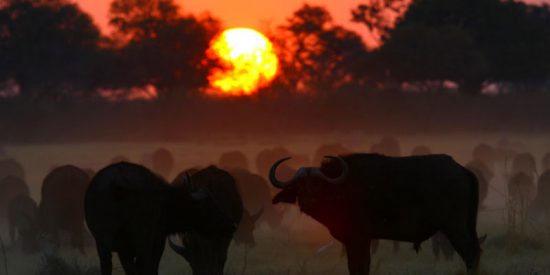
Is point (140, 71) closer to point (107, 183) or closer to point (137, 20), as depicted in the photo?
point (137, 20)

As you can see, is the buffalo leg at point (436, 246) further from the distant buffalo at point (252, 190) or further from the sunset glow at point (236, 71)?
the sunset glow at point (236, 71)

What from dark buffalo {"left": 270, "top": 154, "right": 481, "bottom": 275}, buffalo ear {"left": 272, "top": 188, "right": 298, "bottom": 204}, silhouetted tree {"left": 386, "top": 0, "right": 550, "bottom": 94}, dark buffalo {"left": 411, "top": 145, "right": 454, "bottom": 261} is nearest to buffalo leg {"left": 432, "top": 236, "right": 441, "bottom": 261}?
dark buffalo {"left": 411, "top": 145, "right": 454, "bottom": 261}

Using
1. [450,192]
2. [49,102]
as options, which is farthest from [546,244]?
[49,102]

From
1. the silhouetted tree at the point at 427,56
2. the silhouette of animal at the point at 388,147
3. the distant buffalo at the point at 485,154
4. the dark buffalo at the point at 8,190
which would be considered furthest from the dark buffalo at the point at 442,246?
the silhouetted tree at the point at 427,56

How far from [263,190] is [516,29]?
41.8 m

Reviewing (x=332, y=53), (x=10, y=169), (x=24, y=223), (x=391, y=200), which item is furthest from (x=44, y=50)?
(x=391, y=200)

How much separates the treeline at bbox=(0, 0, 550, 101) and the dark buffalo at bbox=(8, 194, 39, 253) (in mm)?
39067

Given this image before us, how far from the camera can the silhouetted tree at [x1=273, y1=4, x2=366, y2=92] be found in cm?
6694

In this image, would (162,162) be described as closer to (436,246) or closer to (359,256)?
(436,246)

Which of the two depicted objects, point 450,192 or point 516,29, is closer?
point 450,192

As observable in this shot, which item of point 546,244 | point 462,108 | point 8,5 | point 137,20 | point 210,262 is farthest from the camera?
point 137,20

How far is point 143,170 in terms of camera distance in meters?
12.8

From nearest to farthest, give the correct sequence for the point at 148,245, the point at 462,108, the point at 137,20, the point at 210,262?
the point at 148,245, the point at 210,262, the point at 462,108, the point at 137,20

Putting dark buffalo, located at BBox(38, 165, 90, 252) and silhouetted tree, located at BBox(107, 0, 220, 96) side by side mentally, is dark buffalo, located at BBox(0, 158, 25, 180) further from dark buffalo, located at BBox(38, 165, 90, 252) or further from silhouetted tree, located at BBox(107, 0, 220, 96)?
silhouetted tree, located at BBox(107, 0, 220, 96)
